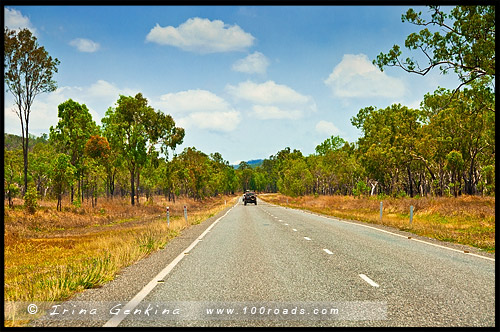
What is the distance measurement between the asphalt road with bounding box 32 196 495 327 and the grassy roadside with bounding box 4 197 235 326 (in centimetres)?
58

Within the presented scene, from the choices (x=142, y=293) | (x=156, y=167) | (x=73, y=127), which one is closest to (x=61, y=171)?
(x=73, y=127)

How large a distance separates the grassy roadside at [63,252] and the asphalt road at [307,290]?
0.58 meters

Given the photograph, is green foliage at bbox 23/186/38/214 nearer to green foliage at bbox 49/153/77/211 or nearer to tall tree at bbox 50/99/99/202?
green foliage at bbox 49/153/77/211

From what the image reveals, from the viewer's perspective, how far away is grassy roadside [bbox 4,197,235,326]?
254 inches

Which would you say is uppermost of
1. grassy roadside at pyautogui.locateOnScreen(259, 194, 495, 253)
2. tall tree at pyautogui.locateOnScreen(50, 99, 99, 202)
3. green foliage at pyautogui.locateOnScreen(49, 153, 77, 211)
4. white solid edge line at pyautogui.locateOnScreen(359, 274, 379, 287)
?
tall tree at pyautogui.locateOnScreen(50, 99, 99, 202)

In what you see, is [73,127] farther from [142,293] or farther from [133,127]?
[142,293]

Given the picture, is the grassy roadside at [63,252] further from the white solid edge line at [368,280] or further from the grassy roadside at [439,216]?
the grassy roadside at [439,216]

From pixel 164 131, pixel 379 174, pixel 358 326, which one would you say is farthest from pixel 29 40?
pixel 379 174

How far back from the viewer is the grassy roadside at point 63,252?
644cm

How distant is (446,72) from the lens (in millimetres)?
18031

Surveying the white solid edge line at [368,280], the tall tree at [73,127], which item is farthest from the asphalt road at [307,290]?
the tall tree at [73,127]

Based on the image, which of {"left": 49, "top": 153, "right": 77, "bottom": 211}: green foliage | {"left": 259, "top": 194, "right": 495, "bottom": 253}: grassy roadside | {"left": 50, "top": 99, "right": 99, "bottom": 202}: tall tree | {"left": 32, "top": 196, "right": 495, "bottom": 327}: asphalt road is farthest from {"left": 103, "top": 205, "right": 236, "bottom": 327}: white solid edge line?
{"left": 50, "top": 99, "right": 99, "bottom": 202}: tall tree

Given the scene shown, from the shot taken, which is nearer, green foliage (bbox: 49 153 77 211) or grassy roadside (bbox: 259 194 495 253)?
grassy roadside (bbox: 259 194 495 253)

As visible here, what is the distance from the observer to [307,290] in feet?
20.2
